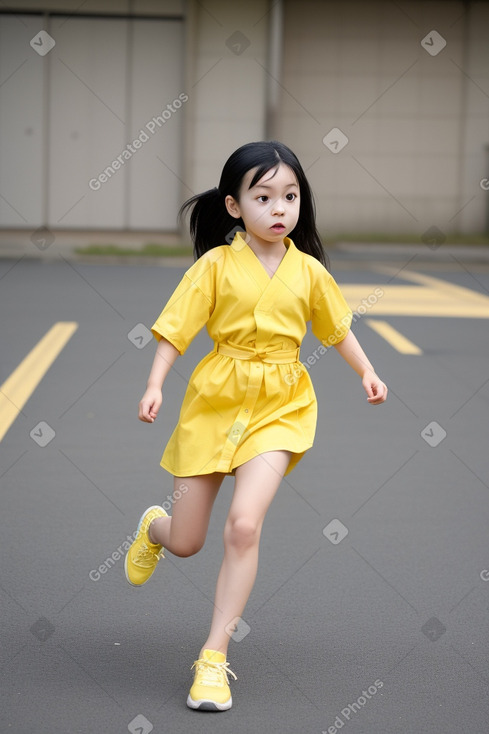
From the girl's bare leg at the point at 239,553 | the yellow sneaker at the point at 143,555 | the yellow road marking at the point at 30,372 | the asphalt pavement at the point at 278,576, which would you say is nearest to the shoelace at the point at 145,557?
the yellow sneaker at the point at 143,555

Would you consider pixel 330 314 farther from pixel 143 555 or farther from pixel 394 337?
pixel 394 337

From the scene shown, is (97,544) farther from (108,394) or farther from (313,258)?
(108,394)

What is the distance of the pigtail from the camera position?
→ 4.15 meters

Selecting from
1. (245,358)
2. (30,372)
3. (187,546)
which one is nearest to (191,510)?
(187,546)

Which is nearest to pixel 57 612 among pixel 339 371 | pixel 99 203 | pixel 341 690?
pixel 341 690

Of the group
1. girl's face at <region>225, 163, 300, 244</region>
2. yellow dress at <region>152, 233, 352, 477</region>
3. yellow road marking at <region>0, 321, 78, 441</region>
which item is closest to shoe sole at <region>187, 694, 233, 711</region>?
yellow dress at <region>152, 233, 352, 477</region>

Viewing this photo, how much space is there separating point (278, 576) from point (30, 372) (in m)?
4.46

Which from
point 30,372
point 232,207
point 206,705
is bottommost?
point 206,705

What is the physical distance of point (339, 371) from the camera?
956 centimetres

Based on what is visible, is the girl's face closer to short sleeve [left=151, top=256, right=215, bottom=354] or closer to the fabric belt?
short sleeve [left=151, top=256, right=215, bottom=354]

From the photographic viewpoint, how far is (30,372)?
894 centimetres

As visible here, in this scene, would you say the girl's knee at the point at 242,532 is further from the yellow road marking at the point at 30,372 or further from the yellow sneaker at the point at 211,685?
the yellow road marking at the point at 30,372

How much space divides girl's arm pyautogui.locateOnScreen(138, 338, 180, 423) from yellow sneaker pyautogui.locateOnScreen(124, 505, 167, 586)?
632 millimetres

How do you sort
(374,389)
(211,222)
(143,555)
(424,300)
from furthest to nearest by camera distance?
(424,300) < (143,555) < (211,222) < (374,389)
